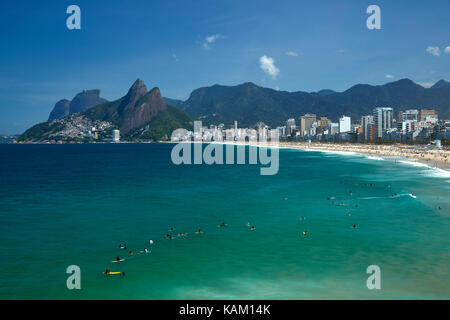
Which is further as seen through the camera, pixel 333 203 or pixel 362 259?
pixel 333 203

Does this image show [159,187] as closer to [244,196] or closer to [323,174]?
[244,196]

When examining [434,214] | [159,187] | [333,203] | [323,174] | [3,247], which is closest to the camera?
[3,247]

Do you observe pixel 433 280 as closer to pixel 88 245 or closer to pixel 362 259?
pixel 362 259
